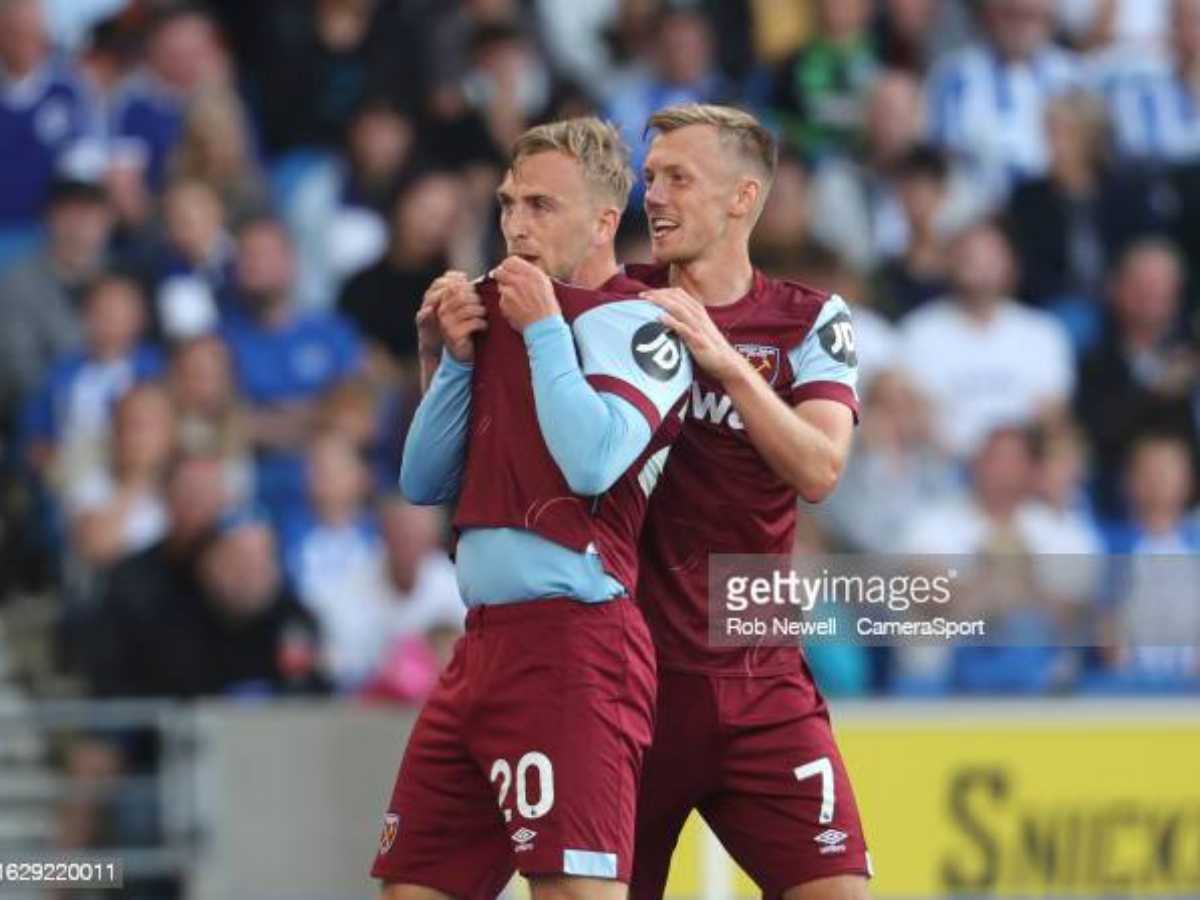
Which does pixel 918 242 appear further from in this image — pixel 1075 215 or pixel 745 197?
pixel 745 197

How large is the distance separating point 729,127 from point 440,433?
3.63 feet

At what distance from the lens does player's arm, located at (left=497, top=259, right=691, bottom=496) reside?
20.2 ft

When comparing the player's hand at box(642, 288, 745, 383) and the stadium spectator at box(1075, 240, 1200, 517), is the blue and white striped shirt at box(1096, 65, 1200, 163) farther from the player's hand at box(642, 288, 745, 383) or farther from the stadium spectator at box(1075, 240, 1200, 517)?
the player's hand at box(642, 288, 745, 383)

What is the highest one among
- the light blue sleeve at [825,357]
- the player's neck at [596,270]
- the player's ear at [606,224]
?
the player's ear at [606,224]

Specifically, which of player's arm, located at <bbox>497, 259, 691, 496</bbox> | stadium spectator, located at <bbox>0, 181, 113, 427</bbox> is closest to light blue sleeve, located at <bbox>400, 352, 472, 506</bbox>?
player's arm, located at <bbox>497, 259, 691, 496</bbox>

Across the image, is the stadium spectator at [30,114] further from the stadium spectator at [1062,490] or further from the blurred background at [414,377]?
the stadium spectator at [1062,490]

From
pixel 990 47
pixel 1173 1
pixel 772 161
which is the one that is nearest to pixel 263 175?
pixel 990 47

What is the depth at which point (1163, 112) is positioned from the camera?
579 inches

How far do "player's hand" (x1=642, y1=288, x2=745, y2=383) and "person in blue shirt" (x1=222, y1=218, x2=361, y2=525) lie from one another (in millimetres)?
6355

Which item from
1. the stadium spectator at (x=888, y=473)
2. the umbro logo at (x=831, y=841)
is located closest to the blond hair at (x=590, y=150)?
the umbro logo at (x=831, y=841)

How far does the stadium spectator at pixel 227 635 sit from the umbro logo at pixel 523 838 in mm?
5744

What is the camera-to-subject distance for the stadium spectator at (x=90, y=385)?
40.7 ft

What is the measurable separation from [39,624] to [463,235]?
2761mm

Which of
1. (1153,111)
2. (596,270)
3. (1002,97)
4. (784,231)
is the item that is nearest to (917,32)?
(1002,97)
